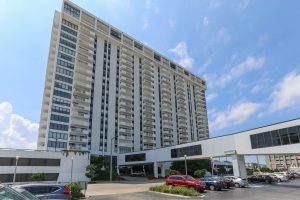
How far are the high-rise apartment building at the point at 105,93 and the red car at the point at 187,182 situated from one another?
3787 cm

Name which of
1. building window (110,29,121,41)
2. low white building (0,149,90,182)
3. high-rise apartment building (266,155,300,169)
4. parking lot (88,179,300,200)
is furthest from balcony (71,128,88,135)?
high-rise apartment building (266,155,300,169)

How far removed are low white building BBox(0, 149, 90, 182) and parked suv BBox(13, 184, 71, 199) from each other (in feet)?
103

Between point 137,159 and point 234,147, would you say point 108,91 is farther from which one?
point 234,147

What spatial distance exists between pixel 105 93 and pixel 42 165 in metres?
42.9

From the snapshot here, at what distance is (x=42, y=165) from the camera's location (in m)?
46.9

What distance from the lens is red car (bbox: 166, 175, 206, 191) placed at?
27712mm

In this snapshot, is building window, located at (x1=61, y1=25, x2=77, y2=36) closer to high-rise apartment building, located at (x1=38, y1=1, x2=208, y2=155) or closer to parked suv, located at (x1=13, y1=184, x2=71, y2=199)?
high-rise apartment building, located at (x1=38, y1=1, x2=208, y2=155)

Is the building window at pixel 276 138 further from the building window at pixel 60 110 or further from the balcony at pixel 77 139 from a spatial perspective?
the building window at pixel 60 110

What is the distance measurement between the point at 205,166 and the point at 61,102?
5084 centimetres

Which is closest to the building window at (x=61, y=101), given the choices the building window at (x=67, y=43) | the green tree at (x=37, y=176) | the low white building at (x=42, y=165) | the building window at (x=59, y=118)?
the building window at (x=59, y=118)

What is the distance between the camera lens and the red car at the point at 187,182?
2771cm

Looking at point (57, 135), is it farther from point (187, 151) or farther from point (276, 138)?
point (276, 138)

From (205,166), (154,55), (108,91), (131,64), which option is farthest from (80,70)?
(205,166)

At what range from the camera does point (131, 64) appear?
10006 cm
